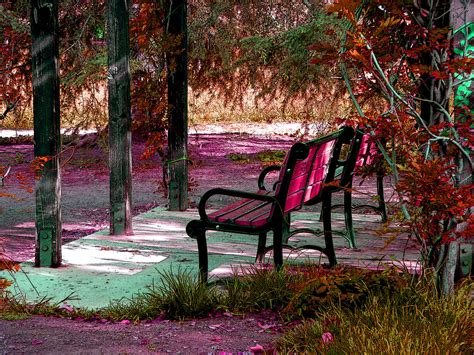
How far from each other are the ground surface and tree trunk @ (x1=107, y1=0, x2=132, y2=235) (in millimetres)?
576

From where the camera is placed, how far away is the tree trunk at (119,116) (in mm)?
8016

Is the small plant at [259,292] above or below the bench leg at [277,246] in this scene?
below

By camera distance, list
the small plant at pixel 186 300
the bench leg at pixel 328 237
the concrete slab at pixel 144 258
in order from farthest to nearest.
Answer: the bench leg at pixel 328 237, the concrete slab at pixel 144 258, the small plant at pixel 186 300

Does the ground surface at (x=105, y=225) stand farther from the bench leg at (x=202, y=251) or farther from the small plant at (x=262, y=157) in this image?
the bench leg at (x=202, y=251)

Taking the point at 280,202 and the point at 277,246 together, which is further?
the point at 277,246

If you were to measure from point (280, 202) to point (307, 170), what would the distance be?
1.76 feet

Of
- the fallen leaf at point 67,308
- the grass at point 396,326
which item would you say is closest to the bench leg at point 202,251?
the fallen leaf at point 67,308

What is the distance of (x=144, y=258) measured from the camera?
7188 mm

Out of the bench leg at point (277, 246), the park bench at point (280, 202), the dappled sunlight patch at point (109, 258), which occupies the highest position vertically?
the park bench at point (280, 202)

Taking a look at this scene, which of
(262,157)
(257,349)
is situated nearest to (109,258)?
(257,349)

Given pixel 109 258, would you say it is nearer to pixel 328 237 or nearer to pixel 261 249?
pixel 261 249

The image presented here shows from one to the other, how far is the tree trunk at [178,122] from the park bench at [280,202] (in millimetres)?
3101

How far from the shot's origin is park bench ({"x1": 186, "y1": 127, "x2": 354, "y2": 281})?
18.5 ft

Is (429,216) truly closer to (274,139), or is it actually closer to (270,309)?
(270,309)
